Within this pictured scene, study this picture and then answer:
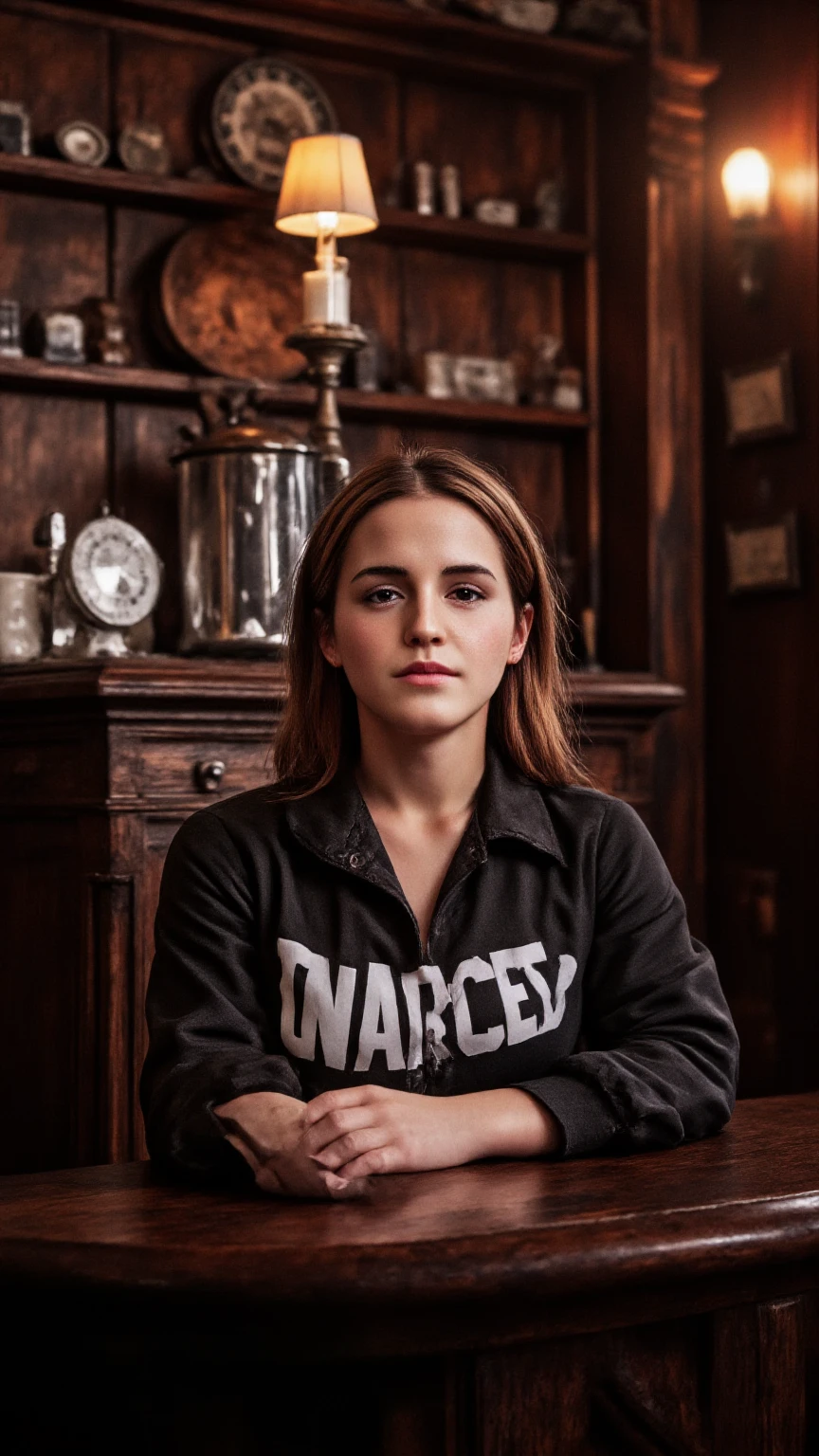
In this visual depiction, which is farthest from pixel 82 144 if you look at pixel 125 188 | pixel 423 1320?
pixel 423 1320

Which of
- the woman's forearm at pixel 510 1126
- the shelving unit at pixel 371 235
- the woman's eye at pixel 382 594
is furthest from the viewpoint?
the shelving unit at pixel 371 235

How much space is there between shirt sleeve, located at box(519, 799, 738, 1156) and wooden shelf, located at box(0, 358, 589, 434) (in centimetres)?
180

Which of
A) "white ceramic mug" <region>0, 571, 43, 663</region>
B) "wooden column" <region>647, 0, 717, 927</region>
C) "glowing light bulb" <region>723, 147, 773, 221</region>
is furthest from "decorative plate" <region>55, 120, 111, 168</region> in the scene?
"glowing light bulb" <region>723, 147, 773, 221</region>

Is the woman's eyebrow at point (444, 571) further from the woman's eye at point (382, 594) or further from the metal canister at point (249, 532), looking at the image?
the metal canister at point (249, 532)

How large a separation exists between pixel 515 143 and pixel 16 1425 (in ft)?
10.8

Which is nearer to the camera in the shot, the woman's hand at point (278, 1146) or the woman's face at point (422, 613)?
the woman's hand at point (278, 1146)

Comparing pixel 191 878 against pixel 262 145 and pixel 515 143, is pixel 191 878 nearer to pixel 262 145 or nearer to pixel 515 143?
pixel 262 145

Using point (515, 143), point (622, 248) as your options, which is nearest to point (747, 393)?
point (622, 248)

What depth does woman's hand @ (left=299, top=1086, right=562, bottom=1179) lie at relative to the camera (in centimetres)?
108

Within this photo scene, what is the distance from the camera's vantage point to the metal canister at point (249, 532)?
280cm

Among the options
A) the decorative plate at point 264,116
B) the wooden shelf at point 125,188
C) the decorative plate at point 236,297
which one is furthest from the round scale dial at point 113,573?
the decorative plate at point 264,116

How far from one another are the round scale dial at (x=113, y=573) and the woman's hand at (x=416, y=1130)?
1797mm

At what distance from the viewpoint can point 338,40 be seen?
11.1ft

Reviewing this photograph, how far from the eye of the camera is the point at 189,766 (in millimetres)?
2480
